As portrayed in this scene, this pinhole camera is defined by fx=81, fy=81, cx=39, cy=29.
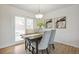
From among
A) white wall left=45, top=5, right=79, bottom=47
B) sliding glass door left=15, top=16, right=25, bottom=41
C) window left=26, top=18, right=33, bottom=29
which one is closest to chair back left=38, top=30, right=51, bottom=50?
white wall left=45, top=5, right=79, bottom=47

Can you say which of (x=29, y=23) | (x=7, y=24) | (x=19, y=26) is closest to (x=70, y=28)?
(x=29, y=23)

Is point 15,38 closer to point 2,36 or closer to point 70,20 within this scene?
point 2,36

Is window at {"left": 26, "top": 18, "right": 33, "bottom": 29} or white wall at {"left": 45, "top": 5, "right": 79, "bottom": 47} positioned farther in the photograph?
window at {"left": 26, "top": 18, "right": 33, "bottom": 29}

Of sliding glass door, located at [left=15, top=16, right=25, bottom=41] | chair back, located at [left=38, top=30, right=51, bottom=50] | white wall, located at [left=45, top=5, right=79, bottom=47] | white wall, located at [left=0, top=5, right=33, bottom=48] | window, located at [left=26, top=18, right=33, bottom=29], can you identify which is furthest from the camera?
window, located at [left=26, top=18, right=33, bottom=29]

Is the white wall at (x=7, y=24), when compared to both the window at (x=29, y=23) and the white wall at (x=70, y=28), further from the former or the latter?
the white wall at (x=70, y=28)

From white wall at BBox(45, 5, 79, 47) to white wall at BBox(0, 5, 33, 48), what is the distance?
251 cm

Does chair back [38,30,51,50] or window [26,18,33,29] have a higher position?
window [26,18,33,29]

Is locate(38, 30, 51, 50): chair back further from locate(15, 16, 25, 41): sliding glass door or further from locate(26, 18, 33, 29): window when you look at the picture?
locate(26, 18, 33, 29): window

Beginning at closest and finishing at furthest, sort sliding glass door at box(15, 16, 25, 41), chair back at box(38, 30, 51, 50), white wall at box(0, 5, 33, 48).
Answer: chair back at box(38, 30, 51, 50), white wall at box(0, 5, 33, 48), sliding glass door at box(15, 16, 25, 41)

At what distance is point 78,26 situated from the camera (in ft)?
11.7

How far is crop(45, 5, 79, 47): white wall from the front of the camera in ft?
12.0

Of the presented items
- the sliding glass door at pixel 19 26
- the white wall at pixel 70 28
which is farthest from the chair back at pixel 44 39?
the sliding glass door at pixel 19 26
